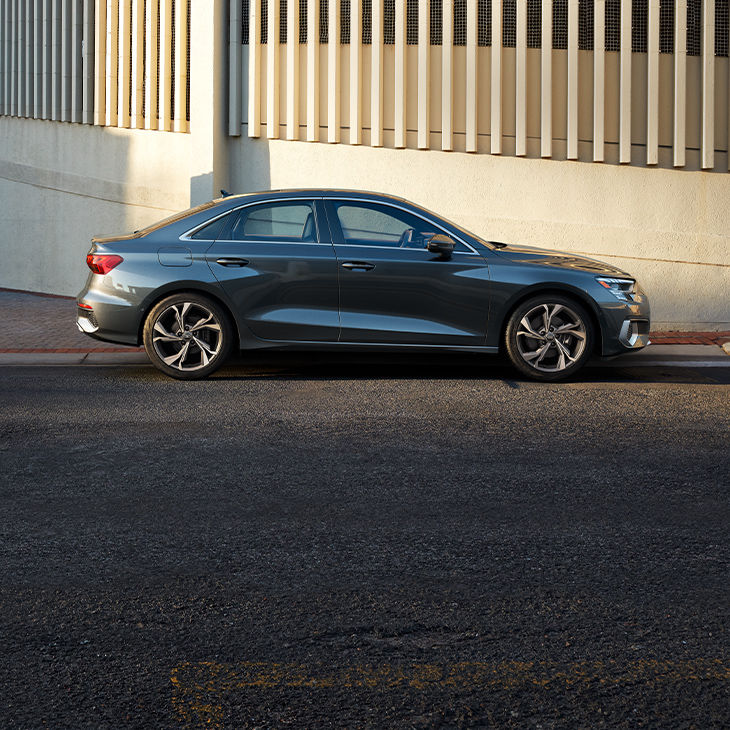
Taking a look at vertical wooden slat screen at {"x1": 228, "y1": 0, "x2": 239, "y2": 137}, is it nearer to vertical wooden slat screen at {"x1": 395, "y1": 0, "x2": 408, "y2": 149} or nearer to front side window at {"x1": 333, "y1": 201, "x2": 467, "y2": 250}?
vertical wooden slat screen at {"x1": 395, "y1": 0, "x2": 408, "y2": 149}

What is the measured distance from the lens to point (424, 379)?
1039cm

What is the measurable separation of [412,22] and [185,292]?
6.07 meters

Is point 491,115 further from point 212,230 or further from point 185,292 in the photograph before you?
point 185,292

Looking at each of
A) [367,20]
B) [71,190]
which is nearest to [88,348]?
[367,20]

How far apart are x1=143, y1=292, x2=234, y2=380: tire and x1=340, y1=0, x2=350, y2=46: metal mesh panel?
5909 mm

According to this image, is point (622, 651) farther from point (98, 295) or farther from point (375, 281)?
point (98, 295)

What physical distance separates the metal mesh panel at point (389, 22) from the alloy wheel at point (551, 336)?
18.9 ft

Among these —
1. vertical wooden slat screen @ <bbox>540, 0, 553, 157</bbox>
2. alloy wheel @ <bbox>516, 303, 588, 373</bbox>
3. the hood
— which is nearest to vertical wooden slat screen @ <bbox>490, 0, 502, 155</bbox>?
vertical wooden slat screen @ <bbox>540, 0, 553, 157</bbox>

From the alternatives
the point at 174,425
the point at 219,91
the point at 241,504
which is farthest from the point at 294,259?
the point at 219,91

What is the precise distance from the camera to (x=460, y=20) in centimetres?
1448

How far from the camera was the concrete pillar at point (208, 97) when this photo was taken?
15.3m

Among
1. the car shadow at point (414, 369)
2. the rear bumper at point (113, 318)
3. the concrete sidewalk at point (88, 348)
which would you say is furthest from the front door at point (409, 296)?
the concrete sidewalk at point (88, 348)

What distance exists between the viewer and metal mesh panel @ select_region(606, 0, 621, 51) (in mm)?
14016

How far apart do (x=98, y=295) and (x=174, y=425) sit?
7.98 feet
